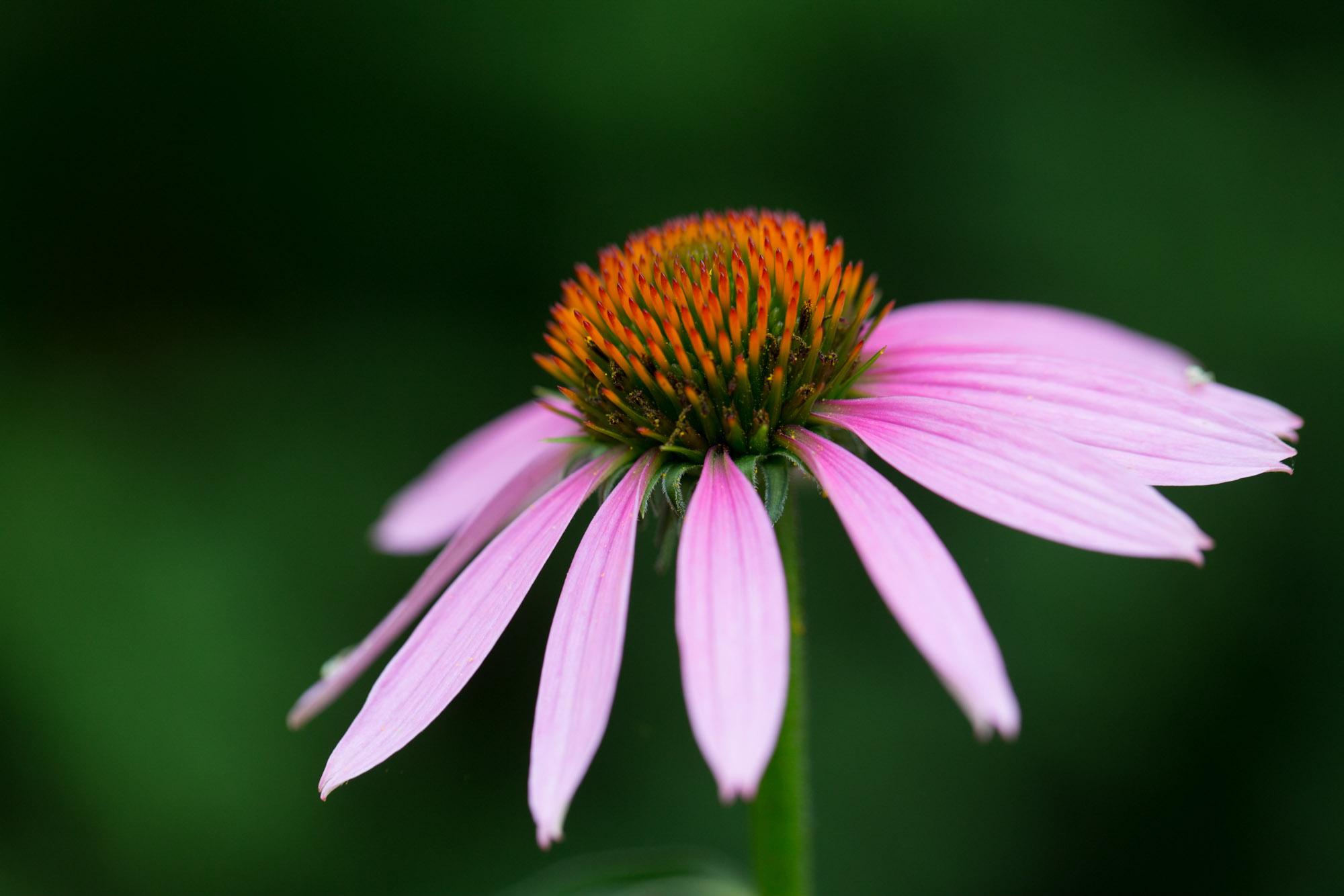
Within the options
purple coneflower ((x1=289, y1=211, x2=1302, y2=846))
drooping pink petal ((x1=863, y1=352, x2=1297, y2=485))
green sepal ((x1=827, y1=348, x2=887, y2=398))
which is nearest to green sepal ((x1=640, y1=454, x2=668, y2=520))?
purple coneflower ((x1=289, y1=211, x2=1302, y2=846))

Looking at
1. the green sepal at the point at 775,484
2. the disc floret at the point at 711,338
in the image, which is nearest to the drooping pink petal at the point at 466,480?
the disc floret at the point at 711,338

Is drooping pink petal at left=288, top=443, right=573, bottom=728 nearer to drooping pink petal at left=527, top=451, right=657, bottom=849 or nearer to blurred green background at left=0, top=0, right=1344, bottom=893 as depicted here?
drooping pink petal at left=527, top=451, right=657, bottom=849

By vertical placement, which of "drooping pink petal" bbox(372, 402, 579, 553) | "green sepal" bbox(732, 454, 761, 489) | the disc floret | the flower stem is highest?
the disc floret

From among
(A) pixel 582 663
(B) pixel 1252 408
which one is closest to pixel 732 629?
(A) pixel 582 663

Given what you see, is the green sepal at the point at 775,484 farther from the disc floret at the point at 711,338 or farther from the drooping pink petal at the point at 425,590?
the drooping pink petal at the point at 425,590

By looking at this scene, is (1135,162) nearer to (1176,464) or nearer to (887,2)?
(887,2)

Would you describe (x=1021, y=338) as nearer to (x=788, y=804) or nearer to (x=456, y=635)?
(x=788, y=804)

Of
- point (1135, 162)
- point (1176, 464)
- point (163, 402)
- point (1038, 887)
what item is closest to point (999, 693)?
point (1176, 464)

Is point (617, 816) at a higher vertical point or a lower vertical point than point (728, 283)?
lower
